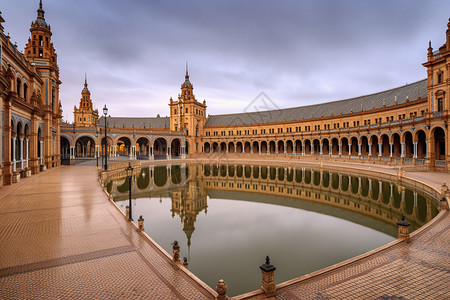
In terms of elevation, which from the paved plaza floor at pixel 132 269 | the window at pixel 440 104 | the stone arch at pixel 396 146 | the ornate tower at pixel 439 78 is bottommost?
the paved plaza floor at pixel 132 269

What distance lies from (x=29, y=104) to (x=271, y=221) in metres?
32.0

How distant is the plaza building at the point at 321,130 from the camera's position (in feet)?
114

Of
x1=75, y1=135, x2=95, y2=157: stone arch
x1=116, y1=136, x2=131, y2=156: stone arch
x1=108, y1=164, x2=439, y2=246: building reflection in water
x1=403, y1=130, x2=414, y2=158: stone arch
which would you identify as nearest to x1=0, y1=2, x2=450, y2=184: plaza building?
x1=403, y1=130, x2=414, y2=158: stone arch

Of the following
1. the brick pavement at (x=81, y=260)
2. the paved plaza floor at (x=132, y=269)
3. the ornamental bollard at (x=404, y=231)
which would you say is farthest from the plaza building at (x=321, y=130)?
the brick pavement at (x=81, y=260)

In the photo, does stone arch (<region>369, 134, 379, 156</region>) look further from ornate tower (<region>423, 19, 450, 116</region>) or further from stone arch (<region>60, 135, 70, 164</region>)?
stone arch (<region>60, 135, 70, 164</region>)

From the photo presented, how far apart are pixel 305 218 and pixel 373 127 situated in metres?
40.8

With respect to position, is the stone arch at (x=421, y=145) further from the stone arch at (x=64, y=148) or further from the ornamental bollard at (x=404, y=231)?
the stone arch at (x=64, y=148)

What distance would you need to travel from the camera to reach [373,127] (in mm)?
48250

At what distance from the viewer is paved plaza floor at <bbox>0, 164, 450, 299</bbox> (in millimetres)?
6883

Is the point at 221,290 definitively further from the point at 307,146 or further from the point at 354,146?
the point at 307,146

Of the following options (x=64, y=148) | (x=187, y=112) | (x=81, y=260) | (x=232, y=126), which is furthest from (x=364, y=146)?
(x=64, y=148)

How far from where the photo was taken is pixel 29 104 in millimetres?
29766

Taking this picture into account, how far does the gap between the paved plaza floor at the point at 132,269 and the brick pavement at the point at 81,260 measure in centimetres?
3

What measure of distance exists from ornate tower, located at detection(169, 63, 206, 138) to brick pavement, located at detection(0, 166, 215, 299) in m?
67.2
